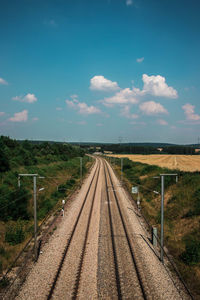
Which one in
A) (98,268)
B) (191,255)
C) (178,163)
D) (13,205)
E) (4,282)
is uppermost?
(178,163)

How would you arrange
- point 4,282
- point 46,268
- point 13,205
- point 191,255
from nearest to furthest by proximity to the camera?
point 4,282 → point 46,268 → point 191,255 → point 13,205

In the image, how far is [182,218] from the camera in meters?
19.7

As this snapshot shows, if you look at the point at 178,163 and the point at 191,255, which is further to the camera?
the point at 178,163

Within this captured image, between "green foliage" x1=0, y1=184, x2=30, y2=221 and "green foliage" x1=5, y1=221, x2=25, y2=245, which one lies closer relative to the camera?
"green foliage" x1=5, y1=221, x2=25, y2=245

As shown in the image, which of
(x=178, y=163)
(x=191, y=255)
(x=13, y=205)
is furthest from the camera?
(x=178, y=163)

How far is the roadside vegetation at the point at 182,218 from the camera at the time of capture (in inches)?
497

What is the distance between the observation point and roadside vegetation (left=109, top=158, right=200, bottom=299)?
12634 mm

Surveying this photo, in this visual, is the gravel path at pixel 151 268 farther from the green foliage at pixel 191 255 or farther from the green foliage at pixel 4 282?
the green foliage at pixel 4 282

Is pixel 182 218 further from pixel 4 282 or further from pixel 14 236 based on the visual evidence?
pixel 4 282

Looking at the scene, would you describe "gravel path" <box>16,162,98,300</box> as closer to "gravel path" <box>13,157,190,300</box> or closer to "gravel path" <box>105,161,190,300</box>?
"gravel path" <box>13,157,190,300</box>

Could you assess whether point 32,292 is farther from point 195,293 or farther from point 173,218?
point 173,218

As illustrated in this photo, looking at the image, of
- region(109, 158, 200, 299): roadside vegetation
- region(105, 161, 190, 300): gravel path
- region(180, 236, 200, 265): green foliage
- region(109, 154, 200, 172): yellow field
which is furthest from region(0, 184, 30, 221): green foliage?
region(109, 154, 200, 172): yellow field

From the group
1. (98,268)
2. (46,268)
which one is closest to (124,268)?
(98,268)

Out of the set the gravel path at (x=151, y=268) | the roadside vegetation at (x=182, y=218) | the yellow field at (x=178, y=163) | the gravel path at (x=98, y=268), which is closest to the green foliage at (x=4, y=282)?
the gravel path at (x=98, y=268)
